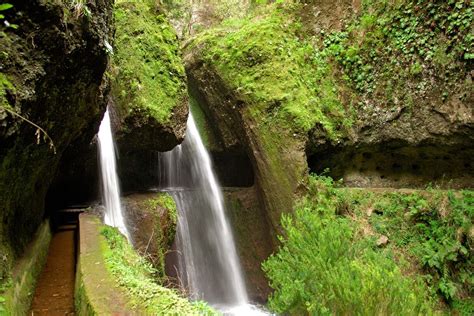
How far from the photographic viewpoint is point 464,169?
9.88 meters

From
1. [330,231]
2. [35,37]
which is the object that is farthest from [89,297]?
[330,231]

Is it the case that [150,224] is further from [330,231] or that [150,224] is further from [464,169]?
[464,169]

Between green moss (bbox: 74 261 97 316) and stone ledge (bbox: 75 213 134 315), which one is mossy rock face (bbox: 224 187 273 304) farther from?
green moss (bbox: 74 261 97 316)

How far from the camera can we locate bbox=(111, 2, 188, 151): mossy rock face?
8820 millimetres

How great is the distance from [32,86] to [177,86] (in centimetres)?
607

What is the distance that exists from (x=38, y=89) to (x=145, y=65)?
5.61 meters

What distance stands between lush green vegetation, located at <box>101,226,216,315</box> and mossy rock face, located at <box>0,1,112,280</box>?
115 centimetres

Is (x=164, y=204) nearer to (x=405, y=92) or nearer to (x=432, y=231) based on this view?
(x=432, y=231)

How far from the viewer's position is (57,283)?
5281 mm

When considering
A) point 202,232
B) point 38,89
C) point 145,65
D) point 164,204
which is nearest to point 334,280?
point 38,89

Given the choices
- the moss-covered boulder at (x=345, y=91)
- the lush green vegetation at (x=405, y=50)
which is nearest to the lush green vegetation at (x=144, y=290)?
the moss-covered boulder at (x=345, y=91)

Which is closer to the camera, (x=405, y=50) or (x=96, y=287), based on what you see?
(x=96, y=287)

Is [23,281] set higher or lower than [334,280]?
higher

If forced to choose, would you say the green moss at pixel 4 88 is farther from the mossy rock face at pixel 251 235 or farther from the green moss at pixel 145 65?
the mossy rock face at pixel 251 235
